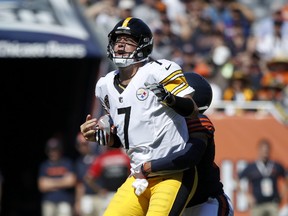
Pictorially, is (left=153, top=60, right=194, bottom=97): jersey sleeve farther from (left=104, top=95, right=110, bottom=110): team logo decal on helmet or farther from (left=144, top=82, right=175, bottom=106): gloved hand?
(left=104, top=95, right=110, bottom=110): team logo decal on helmet

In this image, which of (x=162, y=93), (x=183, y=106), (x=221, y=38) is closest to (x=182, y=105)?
(x=183, y=106)

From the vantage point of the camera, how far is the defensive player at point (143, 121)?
5.49 meters

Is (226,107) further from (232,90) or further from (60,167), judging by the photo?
(60,167)

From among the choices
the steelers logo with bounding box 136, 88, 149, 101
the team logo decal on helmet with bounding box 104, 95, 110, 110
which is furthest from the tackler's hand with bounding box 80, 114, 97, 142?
the steelers logo with bounding box 136, 88, 149, 101

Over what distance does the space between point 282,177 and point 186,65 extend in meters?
2.13

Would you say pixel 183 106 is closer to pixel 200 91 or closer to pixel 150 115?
pixel 150 115

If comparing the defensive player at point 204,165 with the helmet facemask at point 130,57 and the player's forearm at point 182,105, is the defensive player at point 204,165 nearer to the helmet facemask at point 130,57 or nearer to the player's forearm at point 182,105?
the player's forearm at point 182,105

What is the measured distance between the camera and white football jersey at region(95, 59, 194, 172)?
215 inches

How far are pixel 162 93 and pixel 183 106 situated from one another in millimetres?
174

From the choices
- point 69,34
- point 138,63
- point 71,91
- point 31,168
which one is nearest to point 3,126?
point 31,168

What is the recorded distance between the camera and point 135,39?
5.64 metres

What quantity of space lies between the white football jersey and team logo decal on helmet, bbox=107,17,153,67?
9cm

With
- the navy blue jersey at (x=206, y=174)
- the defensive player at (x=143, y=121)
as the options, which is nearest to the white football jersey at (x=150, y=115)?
the defensive player at (x=143, y=121)

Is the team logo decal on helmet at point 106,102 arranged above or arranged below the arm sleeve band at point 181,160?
above
